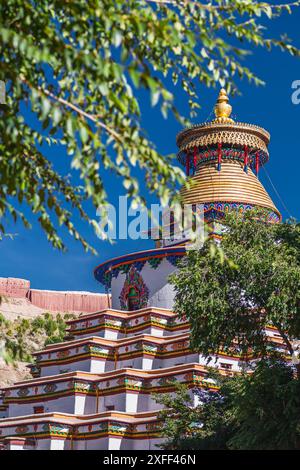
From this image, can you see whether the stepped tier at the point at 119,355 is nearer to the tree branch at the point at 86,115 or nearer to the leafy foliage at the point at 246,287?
the leafy foliage at the point at 246,287

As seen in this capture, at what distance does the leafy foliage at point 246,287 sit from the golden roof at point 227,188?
1380 centimetres

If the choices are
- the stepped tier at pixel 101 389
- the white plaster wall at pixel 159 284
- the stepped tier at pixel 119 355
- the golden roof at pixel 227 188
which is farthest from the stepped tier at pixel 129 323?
the golden roof at pixel 227 188

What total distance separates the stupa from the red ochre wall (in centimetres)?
3295

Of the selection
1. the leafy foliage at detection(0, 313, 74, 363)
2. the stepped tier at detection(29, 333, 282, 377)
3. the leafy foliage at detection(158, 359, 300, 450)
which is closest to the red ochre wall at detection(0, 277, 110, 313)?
the leafy foliage at detection(0, 313, 74, 363)

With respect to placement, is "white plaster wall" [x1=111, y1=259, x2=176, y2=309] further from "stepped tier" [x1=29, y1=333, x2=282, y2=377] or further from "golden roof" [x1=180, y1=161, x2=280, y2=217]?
"golden roof" [x1=180, y1=161, x2=280, y2=217]

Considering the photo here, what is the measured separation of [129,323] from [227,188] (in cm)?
819

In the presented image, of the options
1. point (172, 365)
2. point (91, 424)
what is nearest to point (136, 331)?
point (172, 365)

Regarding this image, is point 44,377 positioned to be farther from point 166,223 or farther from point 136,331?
point 166,223

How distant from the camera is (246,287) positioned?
20.1 meters

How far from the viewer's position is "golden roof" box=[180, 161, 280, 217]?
35.5 m

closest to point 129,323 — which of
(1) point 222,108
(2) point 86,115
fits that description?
(1) point 222,108

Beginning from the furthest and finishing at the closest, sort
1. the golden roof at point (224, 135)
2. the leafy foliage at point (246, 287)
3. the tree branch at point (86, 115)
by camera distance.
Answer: the golden roof at point (224, 135), the leafy foliage at point (246, 287), the tree branch at point (86, 115)

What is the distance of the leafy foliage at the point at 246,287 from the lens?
1961 centimetres
